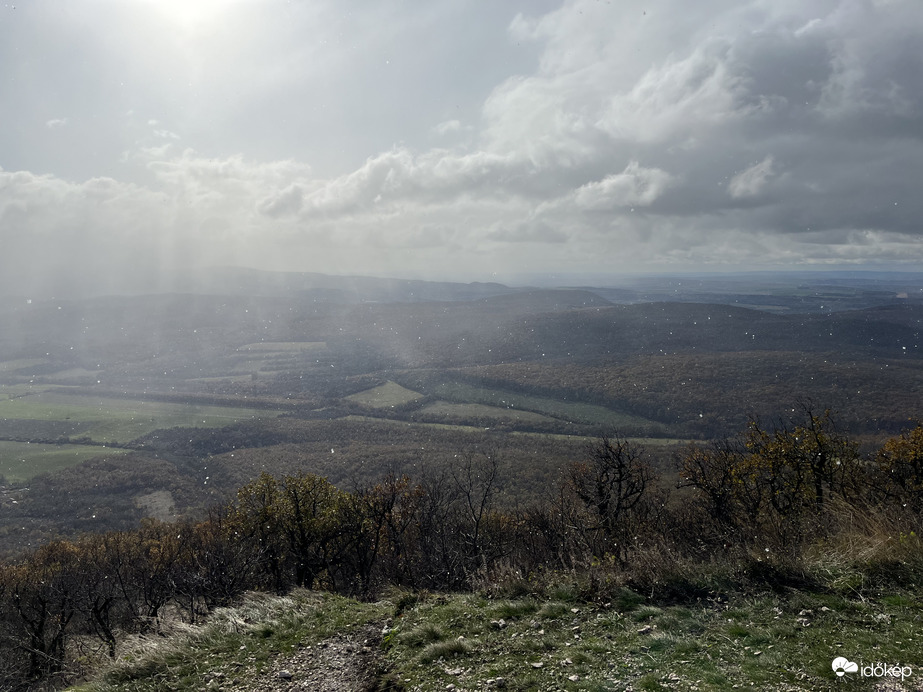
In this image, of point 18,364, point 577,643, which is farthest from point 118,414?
point 577,643

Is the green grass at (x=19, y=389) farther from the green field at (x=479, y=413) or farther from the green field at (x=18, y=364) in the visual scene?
the green field at (x=479, y=413)

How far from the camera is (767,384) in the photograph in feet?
352

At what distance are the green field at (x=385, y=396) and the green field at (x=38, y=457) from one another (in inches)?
2102

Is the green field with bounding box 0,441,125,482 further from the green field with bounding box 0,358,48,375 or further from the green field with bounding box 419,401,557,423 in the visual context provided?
the green field with bounding box 0,358,48,375

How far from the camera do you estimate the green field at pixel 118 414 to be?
10138cm

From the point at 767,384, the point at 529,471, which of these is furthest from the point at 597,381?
the point at 529,471

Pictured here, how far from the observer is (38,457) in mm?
82438

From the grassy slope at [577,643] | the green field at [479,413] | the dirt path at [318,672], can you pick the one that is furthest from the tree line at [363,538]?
the green field at [479,413]

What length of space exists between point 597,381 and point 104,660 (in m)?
122

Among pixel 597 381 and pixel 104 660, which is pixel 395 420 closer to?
pixel 597 381

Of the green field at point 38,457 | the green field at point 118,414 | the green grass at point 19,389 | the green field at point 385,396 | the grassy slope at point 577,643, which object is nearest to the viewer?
the grassy slope at point 577,643

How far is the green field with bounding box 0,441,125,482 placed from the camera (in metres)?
75.4

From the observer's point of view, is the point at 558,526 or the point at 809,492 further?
the point at 558,526

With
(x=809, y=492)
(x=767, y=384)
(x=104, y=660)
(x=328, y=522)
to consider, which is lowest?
(x=767, y=384)
